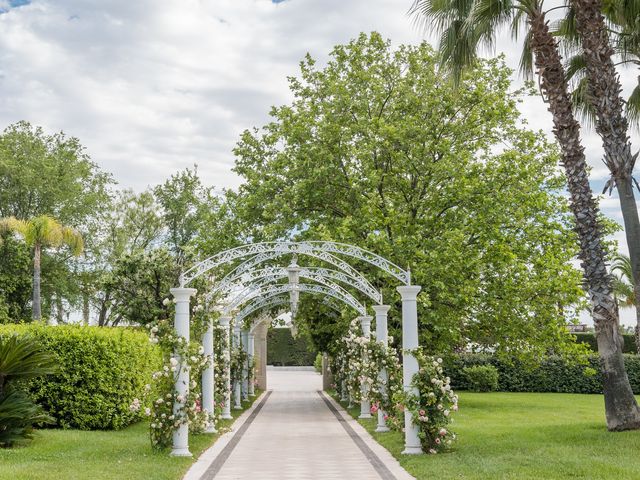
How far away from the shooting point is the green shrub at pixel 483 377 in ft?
90.4

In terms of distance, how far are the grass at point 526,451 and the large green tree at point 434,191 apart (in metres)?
2.83

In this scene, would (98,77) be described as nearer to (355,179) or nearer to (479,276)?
(355,179)

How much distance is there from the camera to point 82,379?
13.0m

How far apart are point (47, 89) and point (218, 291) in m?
10.5

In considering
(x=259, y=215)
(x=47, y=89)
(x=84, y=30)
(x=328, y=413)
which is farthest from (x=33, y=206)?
(x=84, y=30)

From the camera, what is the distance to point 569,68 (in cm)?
1421

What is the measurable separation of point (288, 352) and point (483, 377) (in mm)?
23092

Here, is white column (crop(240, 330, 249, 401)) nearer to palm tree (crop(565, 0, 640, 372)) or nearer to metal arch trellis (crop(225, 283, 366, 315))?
metal arch trellis (crop(225, 283, 366, 315))

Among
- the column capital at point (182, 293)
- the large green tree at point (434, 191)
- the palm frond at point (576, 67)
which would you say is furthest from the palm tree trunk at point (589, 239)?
the column capital at point (182, 293)

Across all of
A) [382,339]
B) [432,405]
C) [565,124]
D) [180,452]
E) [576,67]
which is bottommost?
[180,452]

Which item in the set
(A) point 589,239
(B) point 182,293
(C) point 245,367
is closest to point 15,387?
(B) point 182,293

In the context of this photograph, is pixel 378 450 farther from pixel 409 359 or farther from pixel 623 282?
pixel 623 282

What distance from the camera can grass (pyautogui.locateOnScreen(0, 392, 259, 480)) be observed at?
8.57 metres

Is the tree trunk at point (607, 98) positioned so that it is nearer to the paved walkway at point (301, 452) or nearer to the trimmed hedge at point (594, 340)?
the paved walkway at point (301, 452)
